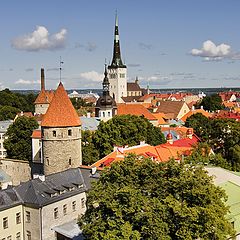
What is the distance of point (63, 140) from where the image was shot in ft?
128

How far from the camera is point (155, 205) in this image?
2059cm

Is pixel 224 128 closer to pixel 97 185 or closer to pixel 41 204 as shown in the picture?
pixel 41 204

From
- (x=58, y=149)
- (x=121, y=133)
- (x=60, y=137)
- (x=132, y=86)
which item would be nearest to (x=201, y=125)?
(x=121, y=133)

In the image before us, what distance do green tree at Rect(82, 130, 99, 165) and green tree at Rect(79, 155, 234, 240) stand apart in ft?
74.1

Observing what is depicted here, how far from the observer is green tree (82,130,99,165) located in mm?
45562

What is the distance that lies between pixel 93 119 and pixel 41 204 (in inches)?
1349

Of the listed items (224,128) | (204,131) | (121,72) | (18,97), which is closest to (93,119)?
(204,131)

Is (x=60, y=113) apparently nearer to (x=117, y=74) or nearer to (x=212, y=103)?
(x=212, y=103)

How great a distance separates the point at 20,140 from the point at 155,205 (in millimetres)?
36274

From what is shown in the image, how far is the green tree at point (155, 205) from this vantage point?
19922 millimetres

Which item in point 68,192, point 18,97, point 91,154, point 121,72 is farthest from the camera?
point 121,72

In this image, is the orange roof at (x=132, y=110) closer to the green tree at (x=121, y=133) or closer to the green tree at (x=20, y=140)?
the green tree at (x=20, y=140)

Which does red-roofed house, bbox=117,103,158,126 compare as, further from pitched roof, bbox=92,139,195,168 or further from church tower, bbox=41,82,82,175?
church tower, bbox=41,82,82,175

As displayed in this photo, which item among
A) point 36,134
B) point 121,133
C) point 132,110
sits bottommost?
point 36,134
